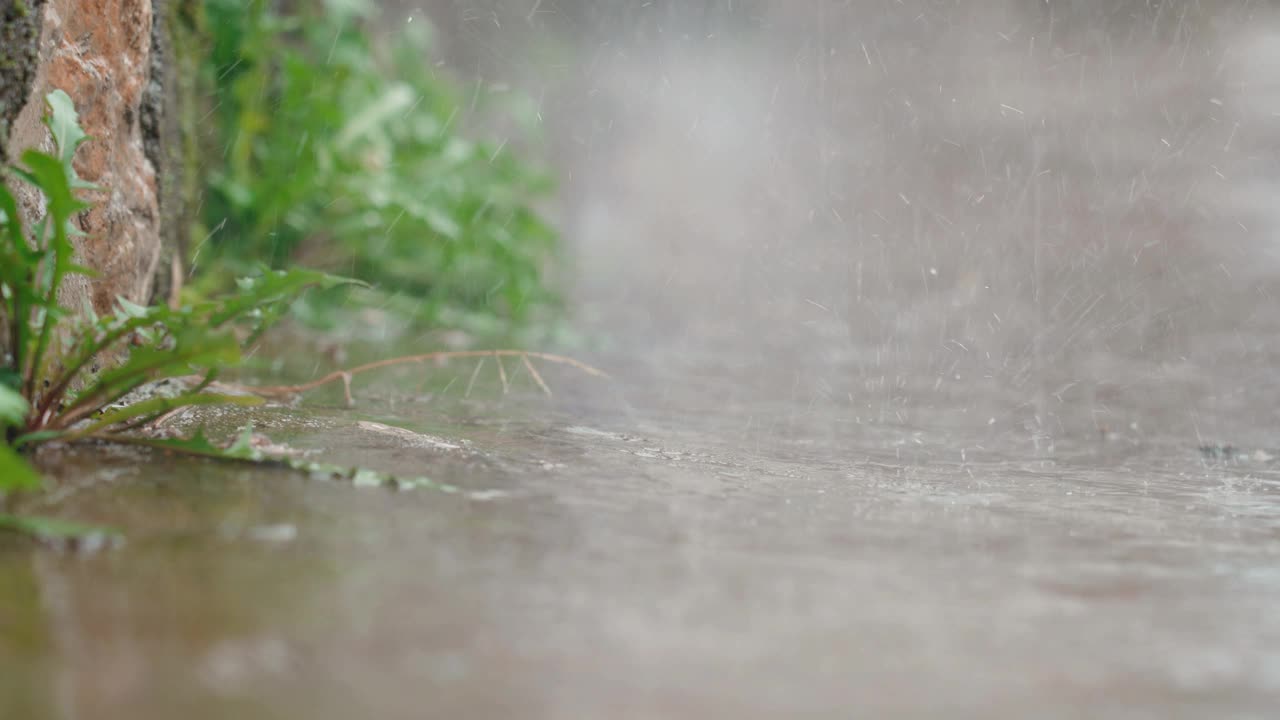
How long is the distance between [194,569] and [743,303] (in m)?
5.72

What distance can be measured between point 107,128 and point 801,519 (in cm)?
137

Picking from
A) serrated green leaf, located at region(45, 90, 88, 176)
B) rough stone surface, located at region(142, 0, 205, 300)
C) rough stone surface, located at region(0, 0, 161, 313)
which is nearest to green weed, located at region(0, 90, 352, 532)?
serrated green leaf, located at region(45, 90, 88, 176)

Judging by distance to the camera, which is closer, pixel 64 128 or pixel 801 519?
pixel 801 519

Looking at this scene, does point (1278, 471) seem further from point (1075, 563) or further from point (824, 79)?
point (824, 79)

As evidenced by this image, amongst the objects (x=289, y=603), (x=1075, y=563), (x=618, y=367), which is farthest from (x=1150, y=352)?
(x=289, y=603)

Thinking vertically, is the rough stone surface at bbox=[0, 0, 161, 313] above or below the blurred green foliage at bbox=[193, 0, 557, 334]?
below

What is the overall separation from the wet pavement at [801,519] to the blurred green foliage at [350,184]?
66 cm

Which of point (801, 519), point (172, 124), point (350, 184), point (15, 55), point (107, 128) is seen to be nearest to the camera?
point (801, 519)

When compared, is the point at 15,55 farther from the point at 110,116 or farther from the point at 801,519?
the point at 801,519

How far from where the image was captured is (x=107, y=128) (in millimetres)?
1825

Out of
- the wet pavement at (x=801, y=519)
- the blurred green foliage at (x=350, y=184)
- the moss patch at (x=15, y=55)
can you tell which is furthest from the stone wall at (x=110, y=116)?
the blurred green foliage at (x=350, y=184)

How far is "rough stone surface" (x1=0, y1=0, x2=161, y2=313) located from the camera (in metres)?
1.57

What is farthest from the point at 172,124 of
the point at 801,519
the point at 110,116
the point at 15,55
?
the point at 801,519

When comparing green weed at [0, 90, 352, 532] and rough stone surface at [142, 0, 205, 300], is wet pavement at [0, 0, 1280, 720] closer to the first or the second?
green weed at [0, 90, 352, 532]
